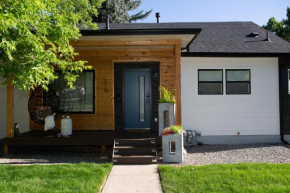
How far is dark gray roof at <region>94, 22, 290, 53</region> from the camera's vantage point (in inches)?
336

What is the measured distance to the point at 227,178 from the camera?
4.51 metres

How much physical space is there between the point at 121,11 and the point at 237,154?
20480mm

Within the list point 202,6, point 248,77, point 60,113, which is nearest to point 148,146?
point 60,113

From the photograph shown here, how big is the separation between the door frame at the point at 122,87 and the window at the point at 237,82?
2.23 metres

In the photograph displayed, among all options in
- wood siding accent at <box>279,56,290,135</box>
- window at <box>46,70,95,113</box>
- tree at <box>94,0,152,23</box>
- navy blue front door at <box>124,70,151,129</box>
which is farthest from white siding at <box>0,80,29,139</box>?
tree at <box>94,0,152,23</box>

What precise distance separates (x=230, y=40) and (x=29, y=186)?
25.2ft

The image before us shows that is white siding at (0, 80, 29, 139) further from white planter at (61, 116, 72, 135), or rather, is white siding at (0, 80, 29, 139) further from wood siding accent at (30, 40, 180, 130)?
white planter at (61, 116, 72, 135)

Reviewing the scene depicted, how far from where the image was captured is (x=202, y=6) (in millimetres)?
13695

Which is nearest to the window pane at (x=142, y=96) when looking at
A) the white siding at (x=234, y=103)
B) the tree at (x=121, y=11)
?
the white siding at (x=234, y=103)

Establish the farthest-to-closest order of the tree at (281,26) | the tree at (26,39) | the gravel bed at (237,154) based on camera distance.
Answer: the tree at (281,26), the gravel bed at (237,154), the tree at (26,39)

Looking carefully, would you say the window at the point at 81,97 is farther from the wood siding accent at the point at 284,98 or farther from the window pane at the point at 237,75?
the wood siding accent at the point at 284,98

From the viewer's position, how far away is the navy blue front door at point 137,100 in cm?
867

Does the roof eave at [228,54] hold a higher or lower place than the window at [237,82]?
higher

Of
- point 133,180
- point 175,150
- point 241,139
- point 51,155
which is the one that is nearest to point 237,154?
point 241,139
